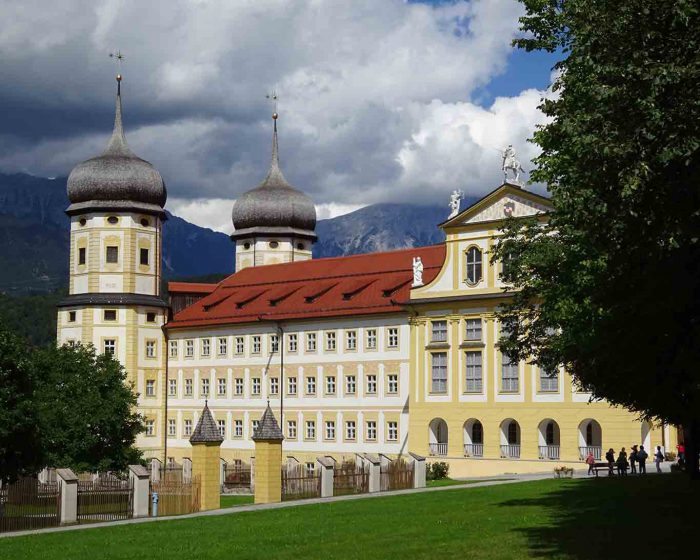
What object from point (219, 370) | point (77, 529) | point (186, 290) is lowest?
point (77, 529)

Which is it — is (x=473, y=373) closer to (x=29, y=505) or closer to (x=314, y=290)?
(x=314, y=290)

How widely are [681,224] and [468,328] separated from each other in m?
48.7

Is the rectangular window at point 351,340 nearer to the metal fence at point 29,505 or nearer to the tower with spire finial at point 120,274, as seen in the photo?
the tower with spire finial at point 120,274

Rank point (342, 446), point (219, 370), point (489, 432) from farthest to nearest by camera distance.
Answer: point (219, 370), point (342, 446), point (489, 432)

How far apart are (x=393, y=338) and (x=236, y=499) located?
20.2m

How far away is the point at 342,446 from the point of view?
7406 centimetres

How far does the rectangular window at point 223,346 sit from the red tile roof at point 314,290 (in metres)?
1.20

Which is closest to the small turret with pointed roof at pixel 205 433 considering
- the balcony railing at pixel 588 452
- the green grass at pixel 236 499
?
the green grass at pixel 236 499

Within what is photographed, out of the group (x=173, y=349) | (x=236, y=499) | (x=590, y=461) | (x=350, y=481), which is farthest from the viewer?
(x=173, y=349)

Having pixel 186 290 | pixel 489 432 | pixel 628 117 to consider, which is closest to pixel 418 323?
pixel 489 432

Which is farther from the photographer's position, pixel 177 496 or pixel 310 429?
pixel 310 429

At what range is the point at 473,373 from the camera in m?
67.3

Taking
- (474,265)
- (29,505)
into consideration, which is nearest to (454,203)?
(474,265)

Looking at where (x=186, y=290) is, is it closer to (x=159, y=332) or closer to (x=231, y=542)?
(x=159, y=332)
